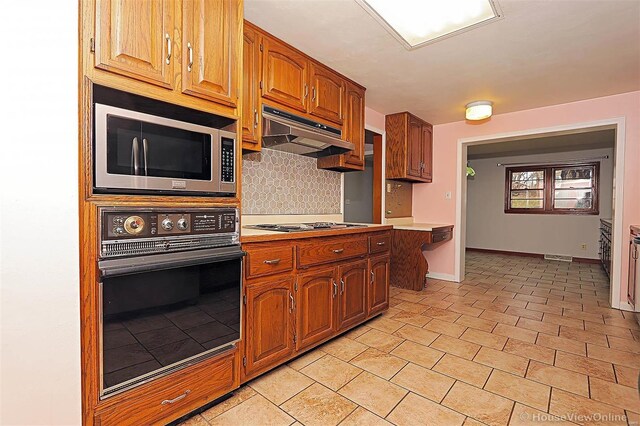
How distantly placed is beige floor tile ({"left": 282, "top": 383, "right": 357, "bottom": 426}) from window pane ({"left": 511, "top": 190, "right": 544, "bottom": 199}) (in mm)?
6660

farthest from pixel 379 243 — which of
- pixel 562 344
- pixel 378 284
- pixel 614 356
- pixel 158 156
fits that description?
pixel 158 156

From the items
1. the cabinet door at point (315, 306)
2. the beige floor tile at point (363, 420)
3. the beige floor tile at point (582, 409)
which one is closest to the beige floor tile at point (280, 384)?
the cabinet door at point (315, 306)

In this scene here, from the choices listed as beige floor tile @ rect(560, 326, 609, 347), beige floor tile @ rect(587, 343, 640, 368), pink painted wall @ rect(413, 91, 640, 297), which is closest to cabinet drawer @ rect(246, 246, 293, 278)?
beige floor tile @ rect(587, 343, 640, 368)

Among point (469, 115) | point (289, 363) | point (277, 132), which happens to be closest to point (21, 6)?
point (277, 132)

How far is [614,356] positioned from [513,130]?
2.75m

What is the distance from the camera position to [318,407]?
162 centimetres

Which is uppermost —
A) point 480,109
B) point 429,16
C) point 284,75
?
point 429,16

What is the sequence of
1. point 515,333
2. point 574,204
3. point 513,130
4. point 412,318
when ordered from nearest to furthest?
1. point 515,333
2. point 412,318
3. point 513,130
4. point 574,204

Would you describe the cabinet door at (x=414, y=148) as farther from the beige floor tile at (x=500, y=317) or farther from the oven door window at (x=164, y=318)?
the oven door window at (x=164, y=318)

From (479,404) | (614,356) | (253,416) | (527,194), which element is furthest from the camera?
(527,194)

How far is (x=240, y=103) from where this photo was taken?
167cm

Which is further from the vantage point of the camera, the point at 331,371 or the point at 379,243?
the point at 379,243

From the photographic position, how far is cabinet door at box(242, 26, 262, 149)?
203 centimetres

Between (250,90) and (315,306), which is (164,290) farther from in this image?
(250,90)
